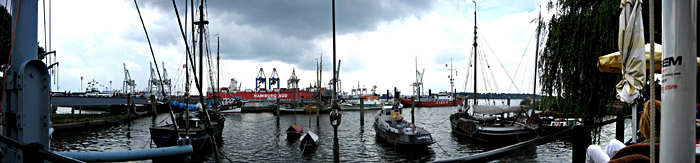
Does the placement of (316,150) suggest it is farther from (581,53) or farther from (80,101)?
(80,101)

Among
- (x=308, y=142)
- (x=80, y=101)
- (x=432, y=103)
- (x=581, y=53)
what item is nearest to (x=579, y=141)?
(x=581, y=53)

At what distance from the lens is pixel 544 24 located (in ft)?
49.1

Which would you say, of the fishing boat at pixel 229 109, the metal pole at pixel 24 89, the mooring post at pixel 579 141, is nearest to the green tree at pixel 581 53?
the mooring post at pixel 579 141

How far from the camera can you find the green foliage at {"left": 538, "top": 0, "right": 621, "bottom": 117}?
1156 cm

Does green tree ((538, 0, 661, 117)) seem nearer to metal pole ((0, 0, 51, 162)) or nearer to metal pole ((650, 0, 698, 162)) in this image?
metal pole ((650, 0, 698, 162))

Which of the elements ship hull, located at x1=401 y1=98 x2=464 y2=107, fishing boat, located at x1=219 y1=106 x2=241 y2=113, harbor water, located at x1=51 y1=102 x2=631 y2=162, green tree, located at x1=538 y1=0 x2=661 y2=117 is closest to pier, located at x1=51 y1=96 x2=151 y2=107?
fishing boat, located at x1=219 y1=106 x2=241 y2=113

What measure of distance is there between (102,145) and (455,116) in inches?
1070

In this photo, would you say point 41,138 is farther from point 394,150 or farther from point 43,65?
point 394,150

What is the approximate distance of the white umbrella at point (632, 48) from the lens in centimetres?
419

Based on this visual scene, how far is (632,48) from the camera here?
441 cm

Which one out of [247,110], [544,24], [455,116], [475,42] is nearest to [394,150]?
[544,24]

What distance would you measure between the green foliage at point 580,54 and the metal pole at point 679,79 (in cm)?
1079

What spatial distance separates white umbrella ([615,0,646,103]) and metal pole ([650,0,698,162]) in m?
2.32

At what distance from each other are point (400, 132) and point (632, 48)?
16.1m
